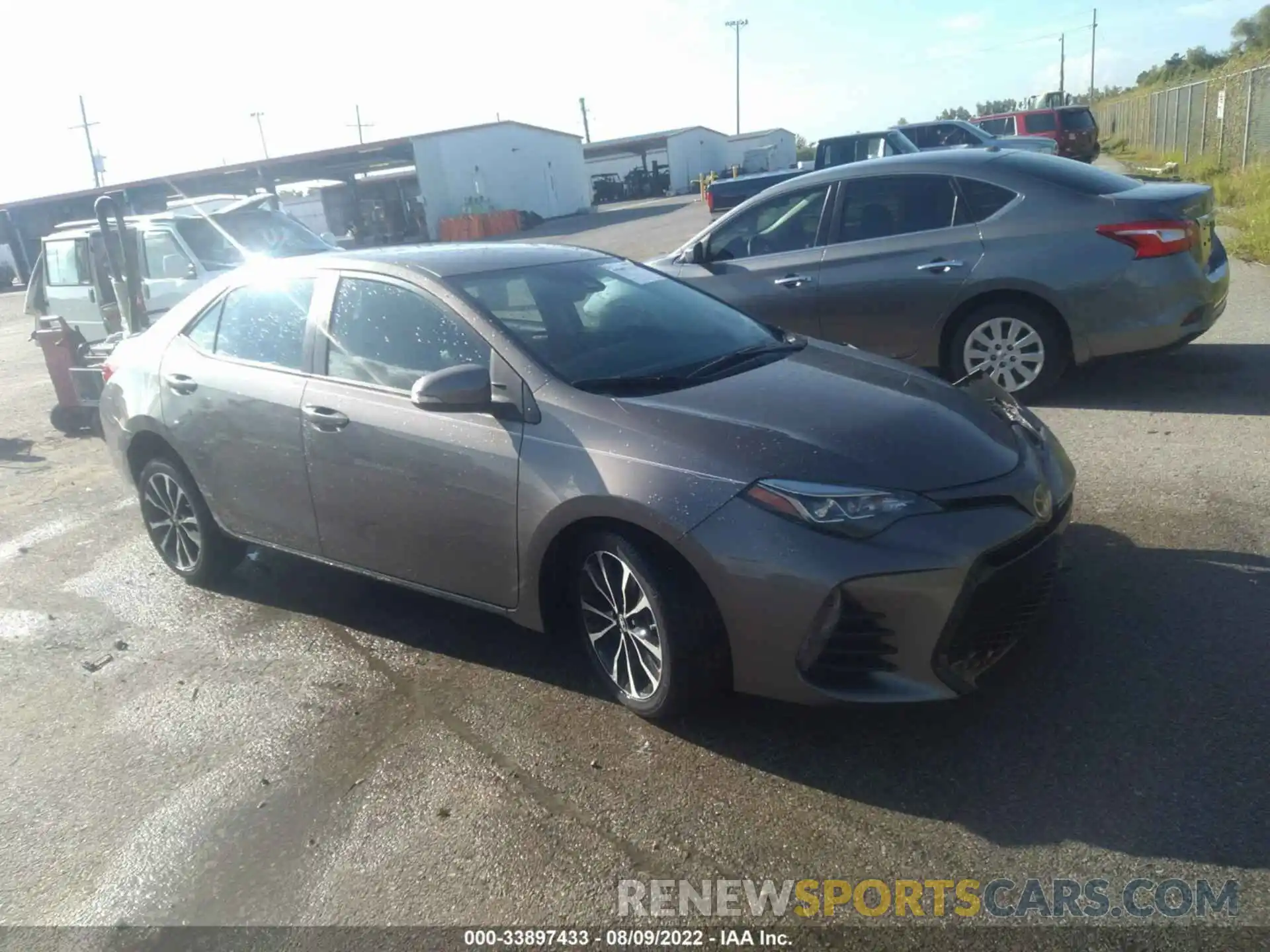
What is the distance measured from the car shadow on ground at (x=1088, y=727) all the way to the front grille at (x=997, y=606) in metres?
0.27

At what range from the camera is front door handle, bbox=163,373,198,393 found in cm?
498

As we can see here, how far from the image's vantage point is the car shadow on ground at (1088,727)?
9.47ft

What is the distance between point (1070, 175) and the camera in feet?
22.3

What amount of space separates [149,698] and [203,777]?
2.72 feet

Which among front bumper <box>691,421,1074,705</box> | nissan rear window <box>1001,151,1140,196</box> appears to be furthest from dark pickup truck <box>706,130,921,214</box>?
front bumper <box>691,421,1074,705</box>

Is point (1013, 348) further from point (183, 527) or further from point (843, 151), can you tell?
point (843, 151)

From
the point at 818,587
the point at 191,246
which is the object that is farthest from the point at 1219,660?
the point at 191,246

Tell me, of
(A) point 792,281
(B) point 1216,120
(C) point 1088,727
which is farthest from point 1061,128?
(C) point 1088,727

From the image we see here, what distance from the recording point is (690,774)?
332 cm

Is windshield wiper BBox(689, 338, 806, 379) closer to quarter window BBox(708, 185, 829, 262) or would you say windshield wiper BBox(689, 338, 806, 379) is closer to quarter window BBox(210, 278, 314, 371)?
quarter window BBox(210, 278, 314, 371)

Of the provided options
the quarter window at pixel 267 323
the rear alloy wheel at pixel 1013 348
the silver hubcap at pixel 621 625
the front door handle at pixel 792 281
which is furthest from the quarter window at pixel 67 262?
the silver hubcap at pixel 621 625

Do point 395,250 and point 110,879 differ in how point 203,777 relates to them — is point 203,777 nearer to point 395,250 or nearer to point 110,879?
point 110,879

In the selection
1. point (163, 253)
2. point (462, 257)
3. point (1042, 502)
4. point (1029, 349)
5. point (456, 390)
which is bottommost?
point (1029, 349)

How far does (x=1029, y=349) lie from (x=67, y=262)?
12141 millimetres
